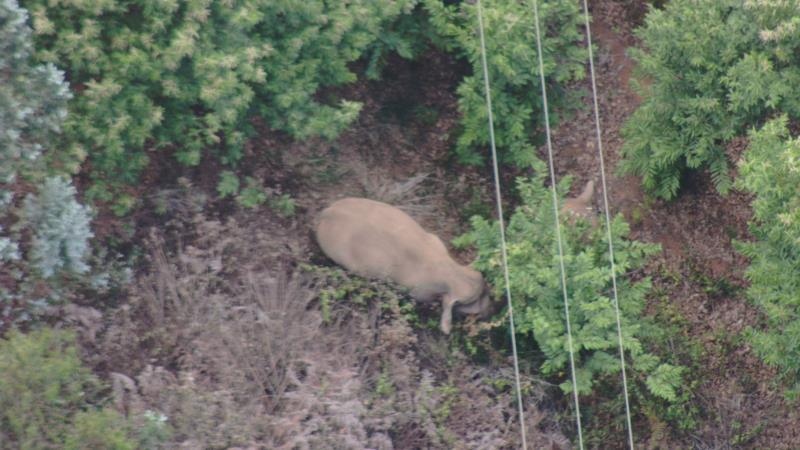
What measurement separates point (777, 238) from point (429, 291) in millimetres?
2890

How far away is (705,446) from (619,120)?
3.64 meters

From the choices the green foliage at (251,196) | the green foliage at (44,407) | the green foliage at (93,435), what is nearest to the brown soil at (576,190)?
the green foliage at (251,196)

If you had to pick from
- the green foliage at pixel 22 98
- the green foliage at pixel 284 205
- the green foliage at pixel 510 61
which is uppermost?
the green foliage at pixel 510 61

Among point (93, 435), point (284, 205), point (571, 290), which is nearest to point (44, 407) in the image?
point (93, 435)

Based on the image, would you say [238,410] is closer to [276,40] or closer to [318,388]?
[318,388]

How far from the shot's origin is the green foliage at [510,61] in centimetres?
1111

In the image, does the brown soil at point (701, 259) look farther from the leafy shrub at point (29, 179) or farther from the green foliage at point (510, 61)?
the leafy shrub at point (29, 179)

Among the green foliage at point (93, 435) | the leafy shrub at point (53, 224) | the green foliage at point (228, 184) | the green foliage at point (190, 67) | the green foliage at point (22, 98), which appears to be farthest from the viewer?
the green foliage at point (228, 184)

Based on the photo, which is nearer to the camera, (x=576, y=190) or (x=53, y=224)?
(x=53, y=224)

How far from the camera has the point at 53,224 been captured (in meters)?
9.09

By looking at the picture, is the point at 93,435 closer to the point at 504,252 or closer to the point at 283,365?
the point at 283,365

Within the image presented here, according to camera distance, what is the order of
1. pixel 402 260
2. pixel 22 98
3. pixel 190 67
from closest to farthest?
pixel 22 98
pixel 190 67
pixel 402 260

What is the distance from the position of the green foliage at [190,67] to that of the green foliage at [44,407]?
1695 millimetres

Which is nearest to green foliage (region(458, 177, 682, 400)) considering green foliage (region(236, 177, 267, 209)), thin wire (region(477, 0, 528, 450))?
thin wire (region(477, 0, 528, 450))
